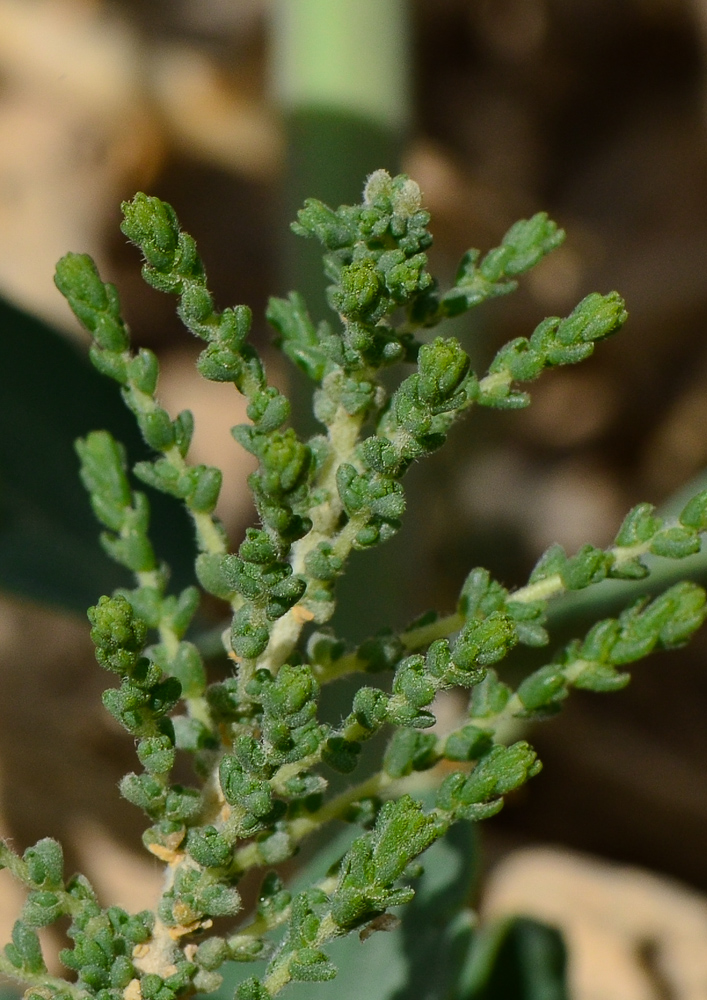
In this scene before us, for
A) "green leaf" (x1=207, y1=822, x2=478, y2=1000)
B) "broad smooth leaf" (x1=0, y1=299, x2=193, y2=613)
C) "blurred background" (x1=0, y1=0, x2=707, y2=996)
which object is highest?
"blurred background" (x1=0, y1=0, x2=707, y2=996)

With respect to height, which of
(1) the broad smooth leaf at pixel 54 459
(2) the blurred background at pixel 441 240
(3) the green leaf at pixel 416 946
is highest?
(2) the blurred background at pixel 441 240

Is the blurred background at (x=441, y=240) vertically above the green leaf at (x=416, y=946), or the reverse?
the blurred background at (x=441, y=240)

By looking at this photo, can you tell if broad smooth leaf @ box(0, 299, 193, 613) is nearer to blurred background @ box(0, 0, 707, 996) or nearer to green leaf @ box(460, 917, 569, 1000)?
blurred background @ box(0, 0, 707, 996)

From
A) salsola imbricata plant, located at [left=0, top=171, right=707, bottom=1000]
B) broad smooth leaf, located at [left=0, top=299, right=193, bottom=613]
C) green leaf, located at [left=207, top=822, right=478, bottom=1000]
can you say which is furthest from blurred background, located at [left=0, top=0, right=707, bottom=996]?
salsola imbricata plant, located at [left=0, top=171, right=707, bottom=1000]

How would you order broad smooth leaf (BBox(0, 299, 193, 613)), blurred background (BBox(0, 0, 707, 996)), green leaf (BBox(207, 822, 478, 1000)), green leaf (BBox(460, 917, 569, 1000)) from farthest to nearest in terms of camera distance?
blurred background (BBox(0, 0, 707, 996)) < broad smooth leaf (BBox(0, 299, 193, 613)) < green leaf (BBox(460, 917, 569, 1000)) < green leaf (BBox(207, 822, 478, 1000))

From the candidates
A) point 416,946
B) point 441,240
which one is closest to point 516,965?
point 416,946

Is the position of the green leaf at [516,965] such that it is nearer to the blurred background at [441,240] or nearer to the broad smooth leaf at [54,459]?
the blurred background at [441,240]

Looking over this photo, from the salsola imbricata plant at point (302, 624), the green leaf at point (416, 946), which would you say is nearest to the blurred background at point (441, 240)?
the green leaf at point (416, 946)

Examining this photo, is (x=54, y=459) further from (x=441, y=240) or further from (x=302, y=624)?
(x=441, y=240)
